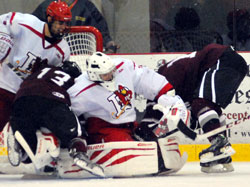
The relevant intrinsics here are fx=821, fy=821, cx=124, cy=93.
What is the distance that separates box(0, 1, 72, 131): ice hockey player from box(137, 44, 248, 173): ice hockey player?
0.67 metres

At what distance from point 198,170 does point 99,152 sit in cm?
74

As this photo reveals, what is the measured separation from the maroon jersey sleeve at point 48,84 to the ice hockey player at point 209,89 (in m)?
Answer: 0.51

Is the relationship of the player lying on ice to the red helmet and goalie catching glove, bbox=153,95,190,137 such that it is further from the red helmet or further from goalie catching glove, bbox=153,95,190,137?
the red helmet

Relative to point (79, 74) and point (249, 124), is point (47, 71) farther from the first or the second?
point (249, 124)

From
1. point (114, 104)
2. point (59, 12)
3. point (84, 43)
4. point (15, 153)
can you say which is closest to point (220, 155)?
point (114, 104)

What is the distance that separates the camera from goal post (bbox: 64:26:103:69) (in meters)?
5.45

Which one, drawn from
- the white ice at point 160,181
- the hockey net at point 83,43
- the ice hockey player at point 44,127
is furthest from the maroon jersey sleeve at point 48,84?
the hockey net at point 83,43

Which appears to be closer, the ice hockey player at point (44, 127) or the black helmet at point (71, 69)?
the ice hockey player at point (44, 127)

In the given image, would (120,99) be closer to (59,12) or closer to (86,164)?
(86,164)

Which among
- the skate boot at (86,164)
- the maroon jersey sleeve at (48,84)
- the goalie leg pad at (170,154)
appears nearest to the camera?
the skate boot at (86,164)

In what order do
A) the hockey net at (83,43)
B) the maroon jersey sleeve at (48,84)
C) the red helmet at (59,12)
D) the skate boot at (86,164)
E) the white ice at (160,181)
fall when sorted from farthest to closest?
the hockey net at (83,43), the red helmet at (59,12), the maroon jersey sleeve at (48,84), the skate boot at (86,164), the white ice at (160,181)

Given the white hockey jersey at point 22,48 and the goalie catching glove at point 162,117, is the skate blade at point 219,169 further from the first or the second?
the white hockey jersey at point 22,48

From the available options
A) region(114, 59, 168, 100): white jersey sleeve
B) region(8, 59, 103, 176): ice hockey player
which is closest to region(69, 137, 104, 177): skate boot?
region(8, 59, 103, 176): ice hockey player

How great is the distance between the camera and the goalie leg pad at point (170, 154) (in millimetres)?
4531
